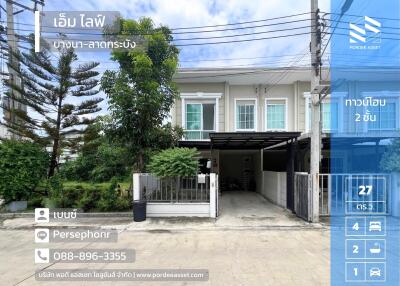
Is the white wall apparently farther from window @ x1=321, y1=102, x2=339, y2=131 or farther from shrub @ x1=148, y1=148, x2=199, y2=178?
shrub @ x1=148, y1=148, x2=199, y2=178

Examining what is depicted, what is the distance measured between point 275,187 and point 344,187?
4027mm

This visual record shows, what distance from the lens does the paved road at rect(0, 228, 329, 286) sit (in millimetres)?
4693

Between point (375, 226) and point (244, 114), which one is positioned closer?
point (375, 226)

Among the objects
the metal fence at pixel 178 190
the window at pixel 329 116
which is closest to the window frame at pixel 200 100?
the window at pixel 329 116

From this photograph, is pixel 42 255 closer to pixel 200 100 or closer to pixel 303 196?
pixel 303 196

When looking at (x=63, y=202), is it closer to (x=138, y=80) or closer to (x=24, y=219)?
(x=24, y=219)

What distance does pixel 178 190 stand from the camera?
32.9 feet

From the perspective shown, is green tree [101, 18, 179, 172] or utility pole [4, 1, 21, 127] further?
utility pole [4, 1, 21, 127]

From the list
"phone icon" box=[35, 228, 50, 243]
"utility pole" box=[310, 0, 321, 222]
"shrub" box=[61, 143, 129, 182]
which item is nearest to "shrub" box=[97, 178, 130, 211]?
"phone icon" box=[35, 228, 50, 243]

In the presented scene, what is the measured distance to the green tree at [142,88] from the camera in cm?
1073

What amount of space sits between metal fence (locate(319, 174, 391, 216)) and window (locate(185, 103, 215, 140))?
288 inches

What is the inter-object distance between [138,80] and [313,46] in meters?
6.42

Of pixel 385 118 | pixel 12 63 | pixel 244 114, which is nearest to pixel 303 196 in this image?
pixel 244 114

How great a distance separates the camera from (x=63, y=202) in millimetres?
10797
